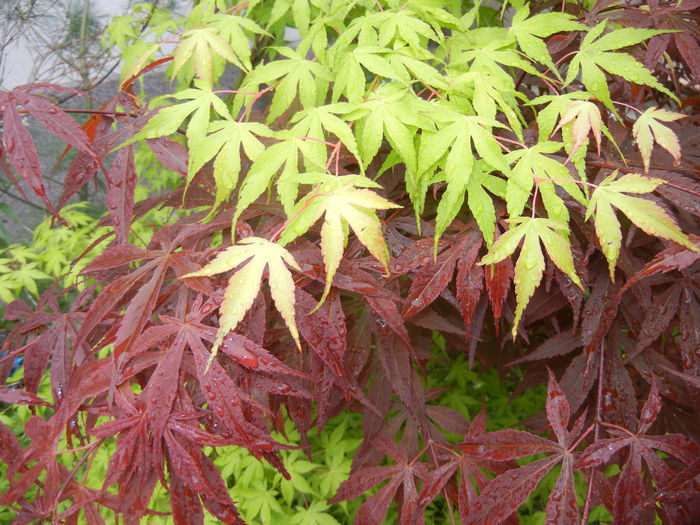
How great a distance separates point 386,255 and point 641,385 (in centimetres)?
78

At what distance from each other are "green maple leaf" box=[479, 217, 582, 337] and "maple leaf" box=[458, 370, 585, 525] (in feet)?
0.64

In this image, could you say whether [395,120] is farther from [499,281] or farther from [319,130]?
[499,281]

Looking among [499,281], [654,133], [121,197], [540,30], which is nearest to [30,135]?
[121,197]

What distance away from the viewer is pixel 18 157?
84cm

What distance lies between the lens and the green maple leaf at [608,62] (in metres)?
0.89

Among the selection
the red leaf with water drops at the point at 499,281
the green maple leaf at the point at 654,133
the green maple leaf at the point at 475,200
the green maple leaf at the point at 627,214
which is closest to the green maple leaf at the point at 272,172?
the green maple leaf at the point at 475,200

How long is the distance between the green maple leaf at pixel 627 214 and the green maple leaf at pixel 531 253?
53 millimetres

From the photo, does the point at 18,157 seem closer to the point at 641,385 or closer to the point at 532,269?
the point at 532,269

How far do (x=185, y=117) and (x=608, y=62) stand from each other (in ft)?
2.40

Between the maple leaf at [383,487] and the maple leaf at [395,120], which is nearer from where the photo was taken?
the maple leaf at [395,120]

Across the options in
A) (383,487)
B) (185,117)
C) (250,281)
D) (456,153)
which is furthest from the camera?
(383,487)

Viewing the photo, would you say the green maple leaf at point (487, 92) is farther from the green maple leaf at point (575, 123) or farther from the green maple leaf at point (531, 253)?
the green maple leaf at point (531, 253)

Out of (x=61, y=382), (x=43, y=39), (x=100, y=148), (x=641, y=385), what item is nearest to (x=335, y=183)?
(x=100, y=148)

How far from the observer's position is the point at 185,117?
874mm
